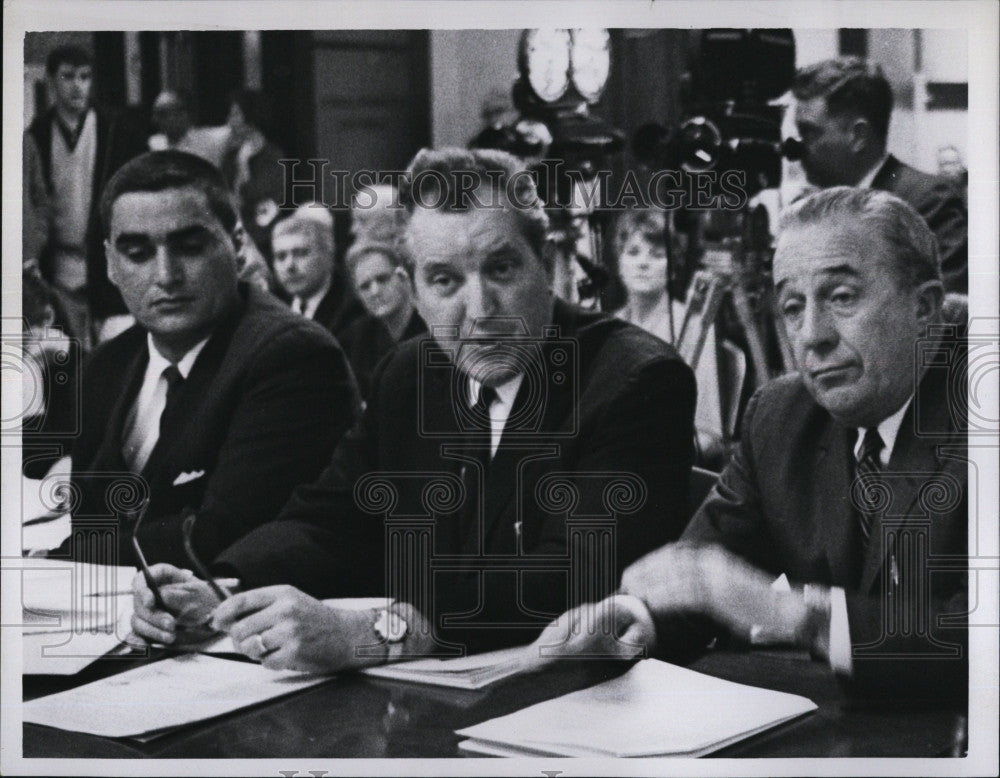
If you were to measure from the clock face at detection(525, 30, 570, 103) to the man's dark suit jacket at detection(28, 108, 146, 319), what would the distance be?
37.4 inches

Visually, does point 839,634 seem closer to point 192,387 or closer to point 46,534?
point 192,387

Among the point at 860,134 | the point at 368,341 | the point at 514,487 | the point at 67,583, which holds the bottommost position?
the point at 67,583

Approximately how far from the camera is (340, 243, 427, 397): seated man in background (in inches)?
111

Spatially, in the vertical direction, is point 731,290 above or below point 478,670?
above

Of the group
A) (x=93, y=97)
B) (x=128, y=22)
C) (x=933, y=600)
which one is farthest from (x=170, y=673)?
(x=933, y=600)

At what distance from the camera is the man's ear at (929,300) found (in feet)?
9.20

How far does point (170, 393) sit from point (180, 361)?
0.27 ft

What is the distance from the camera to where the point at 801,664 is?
279 cm

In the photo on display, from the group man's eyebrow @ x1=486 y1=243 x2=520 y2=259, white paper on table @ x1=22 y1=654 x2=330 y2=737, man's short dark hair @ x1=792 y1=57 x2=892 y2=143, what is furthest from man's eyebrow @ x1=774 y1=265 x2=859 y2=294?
white paper on table @ x1=22 y1=654 x2=330 y2=737

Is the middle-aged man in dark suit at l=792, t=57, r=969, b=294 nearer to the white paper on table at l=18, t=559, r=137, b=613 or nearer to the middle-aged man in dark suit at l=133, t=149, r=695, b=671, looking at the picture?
the middle-aged man in dark suit at l=133, t=149, r=695, b=671

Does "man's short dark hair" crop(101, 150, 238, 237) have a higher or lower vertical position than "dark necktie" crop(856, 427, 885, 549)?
higher

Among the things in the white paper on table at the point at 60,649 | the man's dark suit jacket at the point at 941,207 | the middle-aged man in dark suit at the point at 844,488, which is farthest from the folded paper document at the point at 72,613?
the man's dark suit jacket at the point at 941,207

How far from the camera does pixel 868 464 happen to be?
9.23ft

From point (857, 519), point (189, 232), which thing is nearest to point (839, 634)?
point (857, 519)
